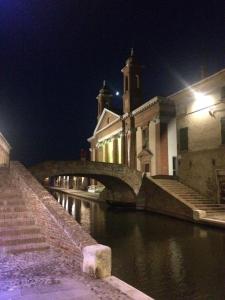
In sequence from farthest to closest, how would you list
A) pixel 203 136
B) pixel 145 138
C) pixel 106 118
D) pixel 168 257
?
1. pixel 106 118
2. pixel 145 138
3. pixel 203 136
4. pixel 168 257

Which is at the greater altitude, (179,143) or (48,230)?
(179,143)

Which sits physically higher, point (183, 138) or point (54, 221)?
point (183, 138)

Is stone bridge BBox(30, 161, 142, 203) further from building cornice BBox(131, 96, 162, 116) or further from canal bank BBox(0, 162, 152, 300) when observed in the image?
canal bank BBox(0, 162, 152, 300)

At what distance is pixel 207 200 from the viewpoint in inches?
838

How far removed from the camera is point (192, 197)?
70.3 feet

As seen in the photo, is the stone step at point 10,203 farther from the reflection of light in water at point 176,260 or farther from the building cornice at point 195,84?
the building cornice at point 195,84

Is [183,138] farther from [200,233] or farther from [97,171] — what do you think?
[200,233]

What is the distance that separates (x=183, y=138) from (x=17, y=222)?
18341 mm

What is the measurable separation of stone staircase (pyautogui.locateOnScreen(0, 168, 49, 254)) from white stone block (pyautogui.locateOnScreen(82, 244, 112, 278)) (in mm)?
2017

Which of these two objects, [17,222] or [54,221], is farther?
[17,222]

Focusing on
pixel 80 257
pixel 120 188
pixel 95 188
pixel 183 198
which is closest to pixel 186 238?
pixel 183 198

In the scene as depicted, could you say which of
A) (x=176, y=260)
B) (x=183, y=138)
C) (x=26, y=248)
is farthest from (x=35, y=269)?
(x=183, y=138)

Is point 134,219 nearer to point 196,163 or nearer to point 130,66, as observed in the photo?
point 196,163

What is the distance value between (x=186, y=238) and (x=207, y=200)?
8.13 m
